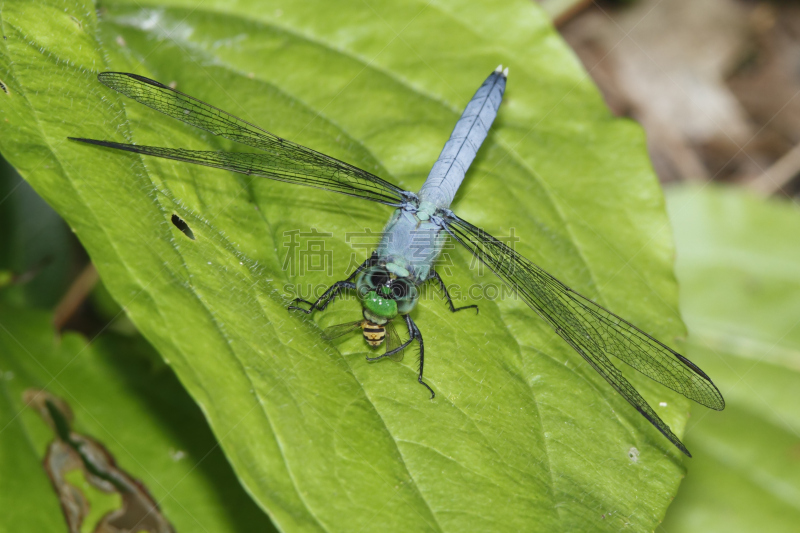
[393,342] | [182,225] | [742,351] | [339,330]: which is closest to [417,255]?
[393,342]

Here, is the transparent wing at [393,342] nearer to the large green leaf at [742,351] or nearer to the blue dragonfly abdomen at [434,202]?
the blue dragonfly abdomen at [434,202]

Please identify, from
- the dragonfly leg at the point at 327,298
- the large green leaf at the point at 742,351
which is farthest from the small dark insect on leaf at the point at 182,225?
the large green leaf at the point at 742,351

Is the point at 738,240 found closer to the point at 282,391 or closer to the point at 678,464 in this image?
the point at 678,464

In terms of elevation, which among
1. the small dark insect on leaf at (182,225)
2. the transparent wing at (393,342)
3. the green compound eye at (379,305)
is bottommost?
the small dark insect on leaf at (182,225)

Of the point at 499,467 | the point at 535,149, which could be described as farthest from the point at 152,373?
the point at 535,149

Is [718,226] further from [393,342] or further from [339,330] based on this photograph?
[339,330]
